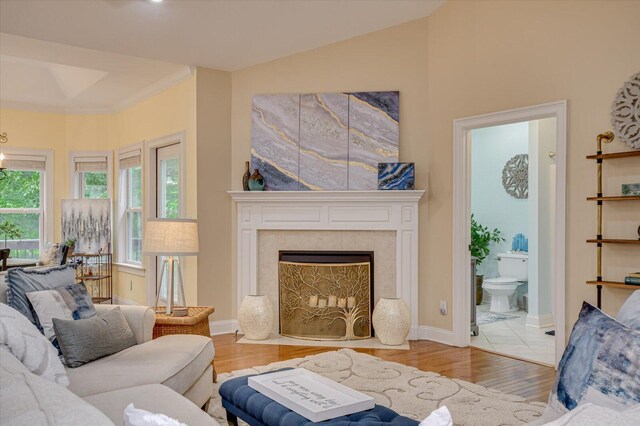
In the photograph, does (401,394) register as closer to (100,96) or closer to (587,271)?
(587,271)

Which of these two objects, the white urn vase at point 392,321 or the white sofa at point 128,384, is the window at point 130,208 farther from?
the white sofa at point 128,384

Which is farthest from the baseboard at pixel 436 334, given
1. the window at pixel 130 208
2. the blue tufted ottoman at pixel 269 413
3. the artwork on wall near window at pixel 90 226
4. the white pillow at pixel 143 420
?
the artwork on wall near window at pixel 90 226

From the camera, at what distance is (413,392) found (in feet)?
11.8

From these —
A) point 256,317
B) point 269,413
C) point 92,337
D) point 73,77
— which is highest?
point 73,77

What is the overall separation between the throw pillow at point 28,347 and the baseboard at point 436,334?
3572 millimetres

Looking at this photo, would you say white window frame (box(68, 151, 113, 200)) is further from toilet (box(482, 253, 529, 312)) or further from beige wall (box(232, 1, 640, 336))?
toilet (box(482, 253, 529, 312))

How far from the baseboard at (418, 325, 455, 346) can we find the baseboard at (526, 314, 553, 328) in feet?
5.09

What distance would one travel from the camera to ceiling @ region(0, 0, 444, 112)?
422cm

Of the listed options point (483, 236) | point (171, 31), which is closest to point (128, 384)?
point (171, 31)

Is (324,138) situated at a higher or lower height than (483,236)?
higher

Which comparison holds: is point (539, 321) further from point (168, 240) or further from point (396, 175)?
point (168, 240)

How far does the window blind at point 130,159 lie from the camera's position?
6.73 m

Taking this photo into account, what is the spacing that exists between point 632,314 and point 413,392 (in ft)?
6.14

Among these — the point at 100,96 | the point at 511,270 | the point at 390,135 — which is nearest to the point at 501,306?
the point at 511,270
